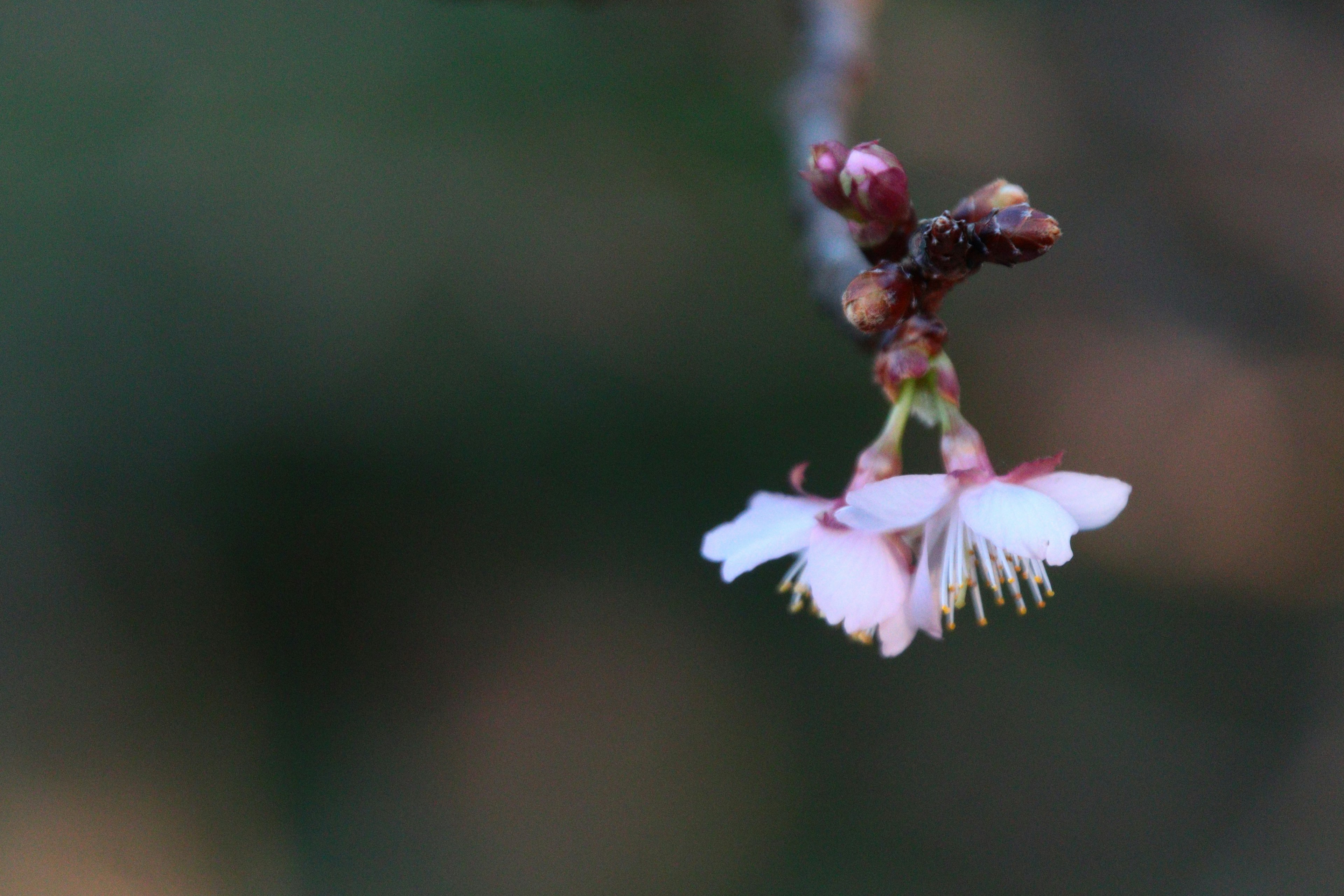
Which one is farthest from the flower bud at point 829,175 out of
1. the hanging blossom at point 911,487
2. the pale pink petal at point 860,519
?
the pale pink petal at point 860,519

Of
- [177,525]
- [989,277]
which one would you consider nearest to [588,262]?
[989,277]

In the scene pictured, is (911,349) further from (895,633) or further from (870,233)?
(895,633)

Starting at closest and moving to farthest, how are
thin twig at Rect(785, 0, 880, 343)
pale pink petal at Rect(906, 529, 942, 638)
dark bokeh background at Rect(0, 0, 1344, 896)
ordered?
pale pink petal at Rect(906, 529, 942, 638) → thin twig at Rect(785, 0, 880, 343) → dark bokeh background at Rect(0, 0, 1344, 896)

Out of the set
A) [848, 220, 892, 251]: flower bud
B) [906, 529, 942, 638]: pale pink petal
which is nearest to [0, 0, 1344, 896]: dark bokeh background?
[848, 220, 892, 251]: flower bud

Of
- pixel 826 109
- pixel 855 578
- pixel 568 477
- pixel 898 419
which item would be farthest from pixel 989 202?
pixel 568 477

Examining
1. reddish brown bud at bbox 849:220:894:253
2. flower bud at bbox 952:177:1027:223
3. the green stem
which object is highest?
reddish brown bud at bbox 849:220:894:253

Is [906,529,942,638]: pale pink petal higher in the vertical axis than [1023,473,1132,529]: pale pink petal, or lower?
lower

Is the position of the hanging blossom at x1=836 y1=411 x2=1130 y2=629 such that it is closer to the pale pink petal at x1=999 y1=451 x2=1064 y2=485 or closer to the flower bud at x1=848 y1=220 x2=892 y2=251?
the pale pink petal at x1=999 y1=451 x2=1064 y2=485
